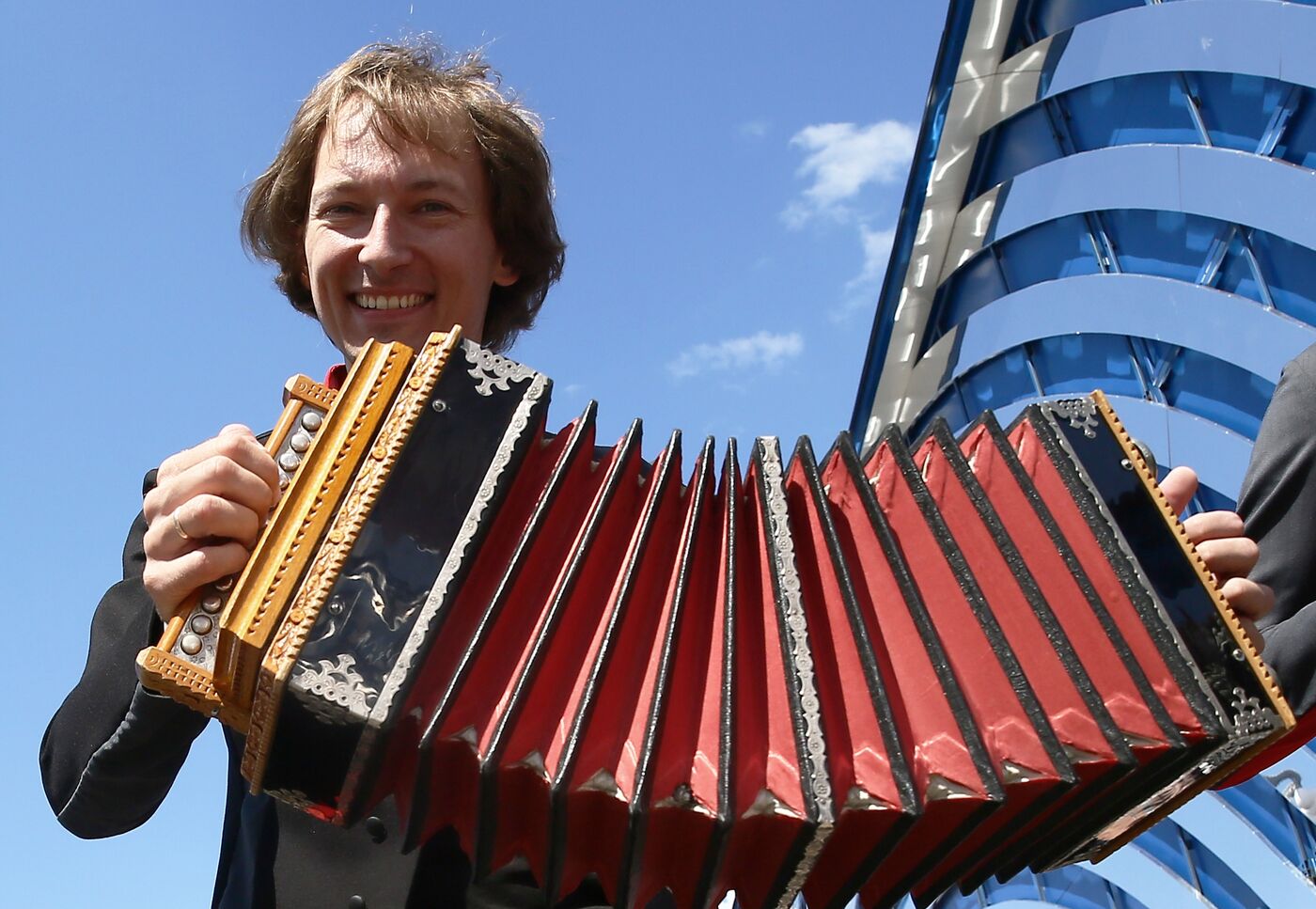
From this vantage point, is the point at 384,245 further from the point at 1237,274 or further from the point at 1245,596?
the point at 1237,274

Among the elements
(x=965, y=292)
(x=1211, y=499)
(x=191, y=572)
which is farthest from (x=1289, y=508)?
(x=965, y=292)

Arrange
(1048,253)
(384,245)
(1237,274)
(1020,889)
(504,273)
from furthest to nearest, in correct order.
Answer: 1. (1020,889)
2. (1048,253)
3. (1237,274)
4. (504,273)
5. (384,245)

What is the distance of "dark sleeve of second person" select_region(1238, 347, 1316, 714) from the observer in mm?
2039

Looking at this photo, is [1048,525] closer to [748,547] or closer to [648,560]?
[748,547]

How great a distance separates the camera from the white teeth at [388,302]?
2.13 m

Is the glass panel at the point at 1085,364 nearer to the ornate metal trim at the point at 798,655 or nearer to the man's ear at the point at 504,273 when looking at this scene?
the man's ear at the point at 504,273

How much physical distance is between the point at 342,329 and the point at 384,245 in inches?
7.1

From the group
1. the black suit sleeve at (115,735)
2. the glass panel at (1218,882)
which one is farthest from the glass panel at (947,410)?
the black suit sleeve at (115,735)

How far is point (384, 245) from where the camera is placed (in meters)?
2.08

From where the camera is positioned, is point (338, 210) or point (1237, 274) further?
point (1237, 274)

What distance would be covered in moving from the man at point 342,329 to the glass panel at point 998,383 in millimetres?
8413

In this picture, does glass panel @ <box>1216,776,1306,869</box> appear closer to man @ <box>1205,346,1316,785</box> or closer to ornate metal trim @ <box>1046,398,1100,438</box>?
man @ <box>1205,346,1316,785</box>

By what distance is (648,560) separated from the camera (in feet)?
5.64

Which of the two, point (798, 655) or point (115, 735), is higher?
point (798, 655)
